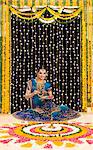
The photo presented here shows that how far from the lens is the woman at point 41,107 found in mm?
5961

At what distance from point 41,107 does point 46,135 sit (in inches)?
27.0

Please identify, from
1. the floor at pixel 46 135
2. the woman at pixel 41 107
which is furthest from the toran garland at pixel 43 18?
the floor at pixel 46 135

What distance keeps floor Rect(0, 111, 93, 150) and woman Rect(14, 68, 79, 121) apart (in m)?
0.26

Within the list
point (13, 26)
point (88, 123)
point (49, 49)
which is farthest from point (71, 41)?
point (88, 123)

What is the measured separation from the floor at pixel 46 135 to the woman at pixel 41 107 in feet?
0.86

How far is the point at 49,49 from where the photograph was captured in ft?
26.6

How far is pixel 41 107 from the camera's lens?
20.3 feet

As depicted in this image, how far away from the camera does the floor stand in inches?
200

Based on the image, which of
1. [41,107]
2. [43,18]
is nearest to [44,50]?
[43,18]

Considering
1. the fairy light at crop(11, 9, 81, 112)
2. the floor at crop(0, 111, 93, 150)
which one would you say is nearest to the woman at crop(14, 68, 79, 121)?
the floor at crop(0, 111, 93, 150)

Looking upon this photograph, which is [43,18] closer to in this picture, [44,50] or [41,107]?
[44,50]

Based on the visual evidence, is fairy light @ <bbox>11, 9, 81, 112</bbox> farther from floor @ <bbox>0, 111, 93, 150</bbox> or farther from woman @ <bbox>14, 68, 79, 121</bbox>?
floor @ <bbox>0, 111, 93, 150</bbox>

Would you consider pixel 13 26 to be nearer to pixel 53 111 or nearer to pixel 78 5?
pixel 78 5

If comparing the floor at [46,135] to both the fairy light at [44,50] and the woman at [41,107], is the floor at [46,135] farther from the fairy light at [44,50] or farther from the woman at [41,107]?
the fairy light at [44,50]
